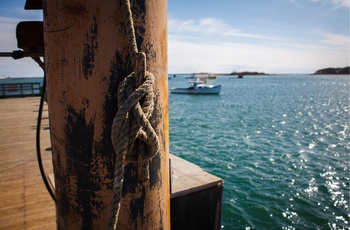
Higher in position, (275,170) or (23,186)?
(23,186)

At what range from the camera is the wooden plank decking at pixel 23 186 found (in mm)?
3480

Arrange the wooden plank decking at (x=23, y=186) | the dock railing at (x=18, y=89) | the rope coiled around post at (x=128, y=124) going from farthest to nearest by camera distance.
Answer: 1. the dock railing at (x=18, y=89)
2. the wooden plank decking at (x=23, y=186)
3. the rope coiled around post at (x=128, y=124)

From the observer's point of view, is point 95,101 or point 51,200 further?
point 51,200

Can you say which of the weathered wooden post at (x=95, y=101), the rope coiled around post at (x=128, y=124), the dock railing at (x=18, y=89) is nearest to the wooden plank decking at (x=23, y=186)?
the weathered wooden post at (x=95, y=101)

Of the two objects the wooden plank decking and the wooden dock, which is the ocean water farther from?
the wooden plank decking

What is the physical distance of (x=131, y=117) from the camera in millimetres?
1050

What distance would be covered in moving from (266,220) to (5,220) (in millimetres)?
6580

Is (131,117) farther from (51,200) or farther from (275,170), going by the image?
(275,170)

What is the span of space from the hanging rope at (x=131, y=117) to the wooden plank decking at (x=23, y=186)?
2896 mm

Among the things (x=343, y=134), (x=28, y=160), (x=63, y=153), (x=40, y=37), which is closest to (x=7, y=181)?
(x=28, y=160)

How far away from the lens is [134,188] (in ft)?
3.90

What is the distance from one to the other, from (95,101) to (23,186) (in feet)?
14.3

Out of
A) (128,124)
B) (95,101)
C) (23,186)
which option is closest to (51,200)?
(23,186)

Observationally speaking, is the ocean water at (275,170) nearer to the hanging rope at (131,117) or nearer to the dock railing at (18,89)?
the hanging rope at (131,117)
